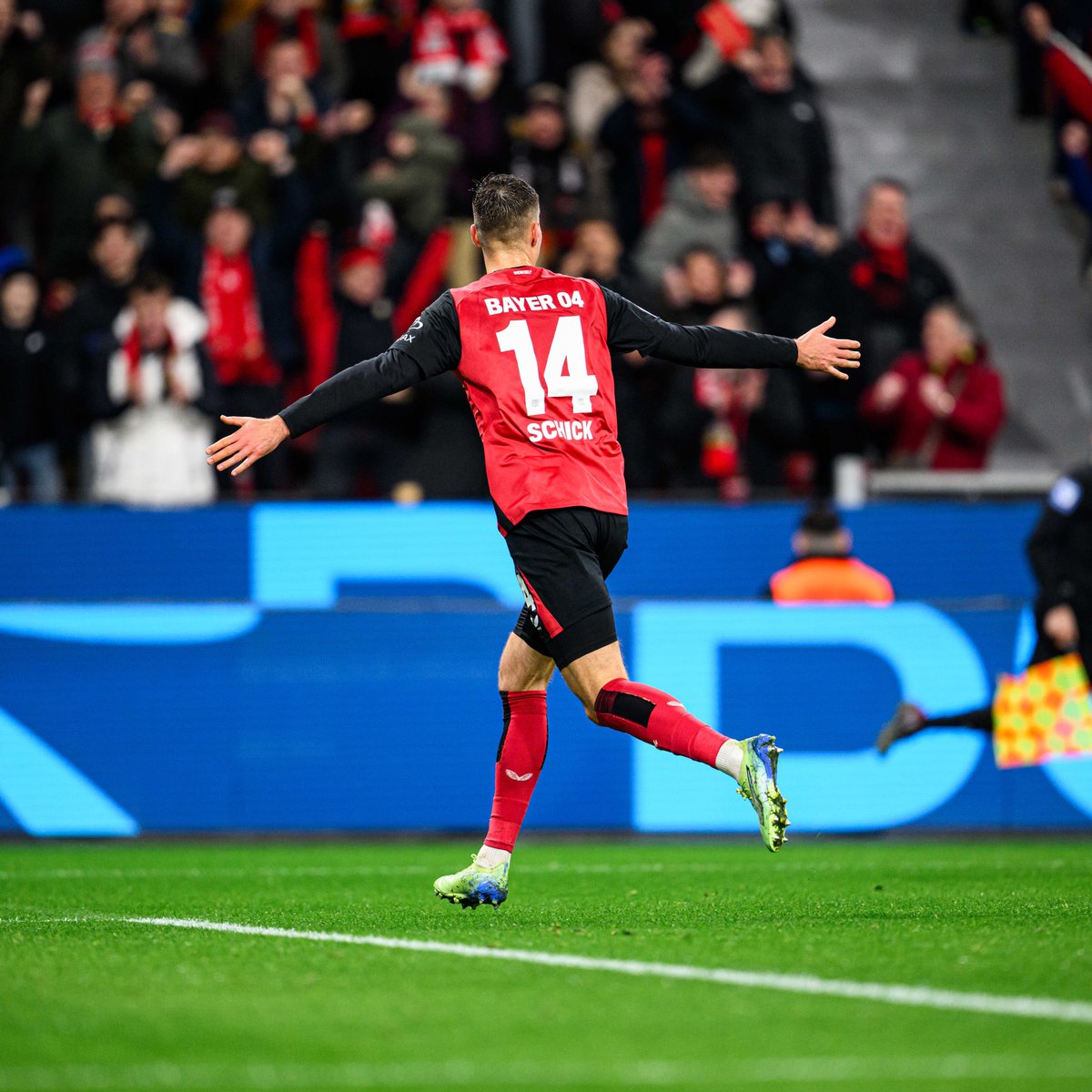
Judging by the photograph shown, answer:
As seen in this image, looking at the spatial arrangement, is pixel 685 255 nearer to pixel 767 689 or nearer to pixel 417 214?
pixel 417 214

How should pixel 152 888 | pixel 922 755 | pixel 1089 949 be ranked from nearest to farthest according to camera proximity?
pixel 1089 949, pixel 152 888, pixel 922 755

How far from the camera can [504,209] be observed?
621 centimetres

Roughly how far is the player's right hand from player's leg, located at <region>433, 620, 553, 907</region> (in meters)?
1.03

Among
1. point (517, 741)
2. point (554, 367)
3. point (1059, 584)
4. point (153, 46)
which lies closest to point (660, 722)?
point (517, 741)

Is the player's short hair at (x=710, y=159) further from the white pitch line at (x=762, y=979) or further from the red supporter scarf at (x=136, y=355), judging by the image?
the white pitch line at (x=762, y=979)

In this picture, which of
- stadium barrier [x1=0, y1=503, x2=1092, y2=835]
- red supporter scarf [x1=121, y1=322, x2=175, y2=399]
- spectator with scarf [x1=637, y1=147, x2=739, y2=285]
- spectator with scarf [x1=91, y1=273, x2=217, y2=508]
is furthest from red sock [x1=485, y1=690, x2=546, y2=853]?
spectator with scarf [x1=637, y1=147, x2=739, y2=285]

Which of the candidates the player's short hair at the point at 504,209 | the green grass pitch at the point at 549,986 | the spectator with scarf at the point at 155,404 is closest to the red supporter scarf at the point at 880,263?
the spectator with scarf at the point at 155,404

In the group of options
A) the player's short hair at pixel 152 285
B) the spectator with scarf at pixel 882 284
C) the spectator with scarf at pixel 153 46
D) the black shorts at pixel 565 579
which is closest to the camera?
the black shorts at pixel 565 579

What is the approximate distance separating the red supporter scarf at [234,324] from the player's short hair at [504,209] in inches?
266

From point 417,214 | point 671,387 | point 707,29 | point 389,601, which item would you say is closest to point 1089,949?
point 389,601

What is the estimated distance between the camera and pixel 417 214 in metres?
13.4

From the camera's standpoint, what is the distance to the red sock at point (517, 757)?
645 cm

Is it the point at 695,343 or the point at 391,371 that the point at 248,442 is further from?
the point at 695,343

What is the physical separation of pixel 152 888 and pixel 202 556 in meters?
4.16
